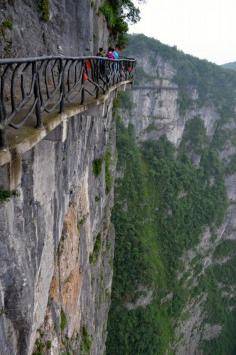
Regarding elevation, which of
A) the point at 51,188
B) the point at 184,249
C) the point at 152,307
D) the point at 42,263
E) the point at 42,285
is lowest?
the point at 152,307

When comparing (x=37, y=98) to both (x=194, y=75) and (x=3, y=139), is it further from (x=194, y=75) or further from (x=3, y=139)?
(x=194, y=75)

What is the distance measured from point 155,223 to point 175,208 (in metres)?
5.11

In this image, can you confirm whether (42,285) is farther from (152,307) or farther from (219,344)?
(219,344)

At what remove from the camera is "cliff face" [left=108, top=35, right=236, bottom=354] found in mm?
39406

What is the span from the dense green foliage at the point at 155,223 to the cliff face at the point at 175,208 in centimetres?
14

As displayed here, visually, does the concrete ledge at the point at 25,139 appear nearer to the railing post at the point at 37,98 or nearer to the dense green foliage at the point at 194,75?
the railing post at the point at 37,98

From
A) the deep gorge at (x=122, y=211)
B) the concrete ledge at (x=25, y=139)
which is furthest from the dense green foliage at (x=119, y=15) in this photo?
the concrete ledge at (x=25, y=139)

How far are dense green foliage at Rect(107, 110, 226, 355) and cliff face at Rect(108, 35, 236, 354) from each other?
14 cm

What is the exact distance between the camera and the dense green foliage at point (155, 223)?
3725cm

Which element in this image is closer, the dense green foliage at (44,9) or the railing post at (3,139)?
the railing post at (3,139)

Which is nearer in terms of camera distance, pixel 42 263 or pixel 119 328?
pixel 42 263

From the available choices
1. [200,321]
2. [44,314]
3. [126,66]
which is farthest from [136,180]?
[44,314]

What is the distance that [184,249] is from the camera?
49250 millimetres

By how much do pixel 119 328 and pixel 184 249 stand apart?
1849 centimetres
